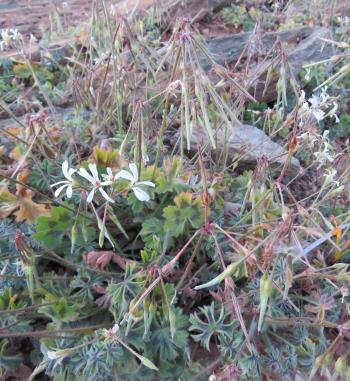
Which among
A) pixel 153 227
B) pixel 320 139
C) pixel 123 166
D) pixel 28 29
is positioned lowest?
pixel 28 29

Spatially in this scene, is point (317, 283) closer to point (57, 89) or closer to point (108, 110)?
point (108, 110)

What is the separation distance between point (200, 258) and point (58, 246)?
0.44 metres

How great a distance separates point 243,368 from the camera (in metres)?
1.23

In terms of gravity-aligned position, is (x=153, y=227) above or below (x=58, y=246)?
above

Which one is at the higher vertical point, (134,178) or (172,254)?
(134,178)

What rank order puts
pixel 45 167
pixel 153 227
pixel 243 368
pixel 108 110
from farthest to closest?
pixel 108 110 → pixel 45 167 → pixel 153 227 → pixel 243 368

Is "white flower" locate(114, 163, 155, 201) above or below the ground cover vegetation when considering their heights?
above

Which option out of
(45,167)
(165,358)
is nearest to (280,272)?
(165,358)

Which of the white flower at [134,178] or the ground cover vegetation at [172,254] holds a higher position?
the white flower at [134,178]

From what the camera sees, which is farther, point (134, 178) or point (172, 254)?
point (172, 254)

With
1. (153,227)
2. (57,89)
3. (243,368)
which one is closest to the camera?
(243,368)

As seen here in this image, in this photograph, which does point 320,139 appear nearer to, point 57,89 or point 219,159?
point 219,159

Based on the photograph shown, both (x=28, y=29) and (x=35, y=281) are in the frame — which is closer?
(x=35, y=281)

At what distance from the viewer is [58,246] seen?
60.0 inches
